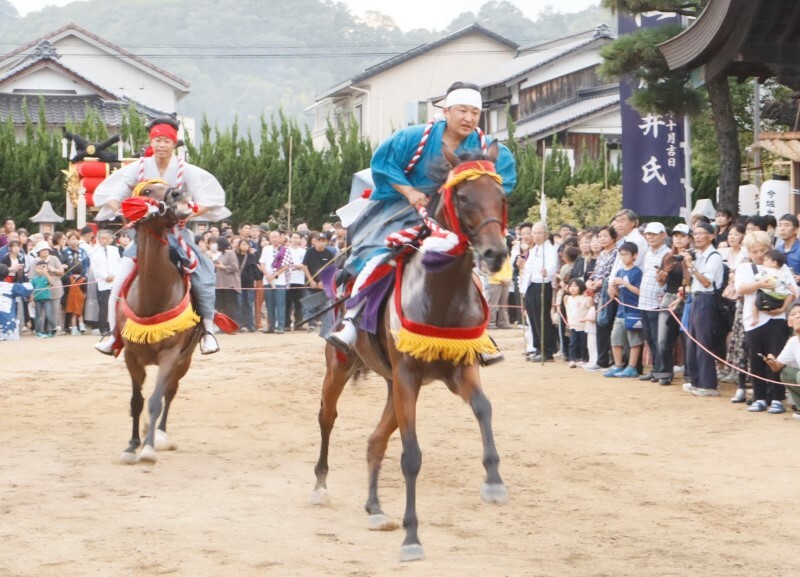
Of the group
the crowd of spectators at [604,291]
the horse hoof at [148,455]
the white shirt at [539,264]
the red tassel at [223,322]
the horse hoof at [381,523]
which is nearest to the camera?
the horse hoof at [381,523]

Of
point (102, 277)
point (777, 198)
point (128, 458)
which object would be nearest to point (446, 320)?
point (128, 458)

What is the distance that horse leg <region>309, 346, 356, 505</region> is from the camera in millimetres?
7809

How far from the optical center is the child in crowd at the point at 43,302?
70.6 feet

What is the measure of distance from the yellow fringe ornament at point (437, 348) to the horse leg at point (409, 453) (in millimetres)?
166

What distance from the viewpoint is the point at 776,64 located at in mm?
14297

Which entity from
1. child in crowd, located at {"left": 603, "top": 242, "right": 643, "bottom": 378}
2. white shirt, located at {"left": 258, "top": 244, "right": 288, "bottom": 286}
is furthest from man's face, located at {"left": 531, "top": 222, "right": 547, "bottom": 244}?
white shirt, located at {"left": 258, "top": 244, "right": 288, "bottom": 286}

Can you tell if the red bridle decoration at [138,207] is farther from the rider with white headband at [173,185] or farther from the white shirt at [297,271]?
the white shirt at [297,271]

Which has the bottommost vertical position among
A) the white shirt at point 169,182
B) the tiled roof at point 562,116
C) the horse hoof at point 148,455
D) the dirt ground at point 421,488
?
the dirt ground at point 421,488

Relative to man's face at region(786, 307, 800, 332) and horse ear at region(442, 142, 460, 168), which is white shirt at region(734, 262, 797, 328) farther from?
horse ear at region(442, 142, 460, 168)

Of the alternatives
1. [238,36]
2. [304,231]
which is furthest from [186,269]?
[238,36]

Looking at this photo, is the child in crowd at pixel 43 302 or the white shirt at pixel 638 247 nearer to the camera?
the white shirt at pixel 638 247

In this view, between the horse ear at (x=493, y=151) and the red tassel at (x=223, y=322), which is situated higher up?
the horse ear at (x=493, y=151)

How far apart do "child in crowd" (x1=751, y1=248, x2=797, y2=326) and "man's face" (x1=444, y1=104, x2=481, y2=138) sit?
216 inches

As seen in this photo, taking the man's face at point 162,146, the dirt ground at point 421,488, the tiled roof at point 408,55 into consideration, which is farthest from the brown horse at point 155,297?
the tiled roof at point 408,55
